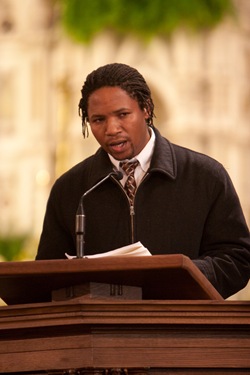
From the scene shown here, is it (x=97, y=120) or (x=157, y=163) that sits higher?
(x=97, y=120)

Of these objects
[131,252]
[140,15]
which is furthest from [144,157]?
[140,15]

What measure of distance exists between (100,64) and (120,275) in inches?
312

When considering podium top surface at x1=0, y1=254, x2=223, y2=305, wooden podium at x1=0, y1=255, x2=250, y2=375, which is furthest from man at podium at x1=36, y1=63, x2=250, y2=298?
wooden podium at x1=0, y1=255, x2=250, y2=375

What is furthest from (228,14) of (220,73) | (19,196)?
(19,196)

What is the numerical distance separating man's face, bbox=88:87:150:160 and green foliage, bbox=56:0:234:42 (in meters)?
6.81

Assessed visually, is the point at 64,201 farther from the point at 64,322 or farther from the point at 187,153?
the point at 64,322

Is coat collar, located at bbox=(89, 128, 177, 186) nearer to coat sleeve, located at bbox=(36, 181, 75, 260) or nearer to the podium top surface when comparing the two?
coat sleeve, located at bbox=(36, 181, 75, 260)

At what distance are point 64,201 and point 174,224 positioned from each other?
449mm

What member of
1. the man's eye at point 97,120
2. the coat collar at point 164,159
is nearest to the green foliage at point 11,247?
the coat collar at point 164,159

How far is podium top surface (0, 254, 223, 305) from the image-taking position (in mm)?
3078

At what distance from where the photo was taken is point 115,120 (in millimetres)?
3842

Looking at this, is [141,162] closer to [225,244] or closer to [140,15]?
[225,244]

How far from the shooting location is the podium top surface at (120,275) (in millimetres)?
3078

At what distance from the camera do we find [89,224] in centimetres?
408
